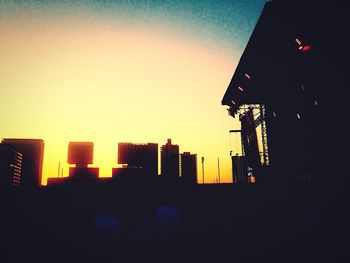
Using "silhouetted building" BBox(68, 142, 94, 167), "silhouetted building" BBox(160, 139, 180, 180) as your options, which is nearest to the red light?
"silhouetted building" BBox(68, 142, 94, 167)

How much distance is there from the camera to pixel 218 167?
8988cm

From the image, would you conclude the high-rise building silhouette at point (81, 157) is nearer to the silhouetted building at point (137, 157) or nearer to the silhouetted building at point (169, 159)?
the silhouetted building at point (137, 157)

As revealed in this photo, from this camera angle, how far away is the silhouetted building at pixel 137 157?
13650 cm

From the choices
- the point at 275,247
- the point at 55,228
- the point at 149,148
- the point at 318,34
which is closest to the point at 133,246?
the point at 55,228

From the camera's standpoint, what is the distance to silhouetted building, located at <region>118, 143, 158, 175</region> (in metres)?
136

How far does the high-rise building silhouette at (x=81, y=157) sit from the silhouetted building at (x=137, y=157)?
560 inches

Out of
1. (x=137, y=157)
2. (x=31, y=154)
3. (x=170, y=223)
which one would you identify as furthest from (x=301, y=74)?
(x=31, y=154)

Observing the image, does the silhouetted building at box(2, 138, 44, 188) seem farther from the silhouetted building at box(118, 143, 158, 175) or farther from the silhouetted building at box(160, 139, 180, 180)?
the silhouetted building at box(160, 139, 180, 180)

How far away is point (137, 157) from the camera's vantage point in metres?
138

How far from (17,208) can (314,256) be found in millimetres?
6705

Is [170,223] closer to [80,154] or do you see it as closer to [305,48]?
[305,48]

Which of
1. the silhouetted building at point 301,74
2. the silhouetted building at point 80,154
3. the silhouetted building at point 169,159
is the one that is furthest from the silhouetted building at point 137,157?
the silhouetted building at point 301,74

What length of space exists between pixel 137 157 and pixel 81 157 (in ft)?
88.0

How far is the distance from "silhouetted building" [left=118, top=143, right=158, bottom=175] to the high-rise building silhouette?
46.7 ft
